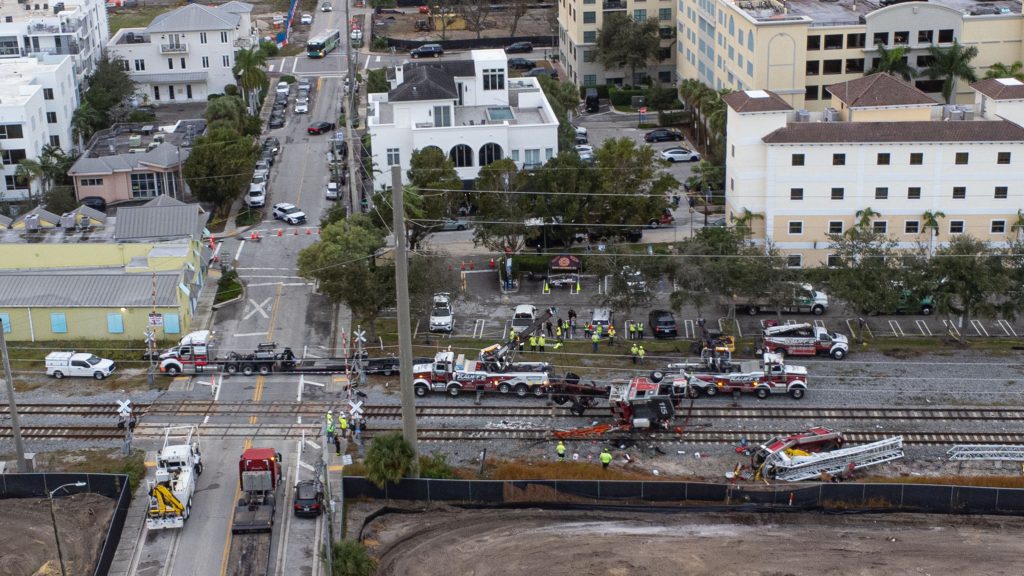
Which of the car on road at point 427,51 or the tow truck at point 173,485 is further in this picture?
the car on road at point 427,51

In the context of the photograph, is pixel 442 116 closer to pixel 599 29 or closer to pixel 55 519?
pixel 599 29

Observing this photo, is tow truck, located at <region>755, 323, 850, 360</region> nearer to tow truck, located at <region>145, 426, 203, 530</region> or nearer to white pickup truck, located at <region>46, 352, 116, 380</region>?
tow truck, located at <region>145, 426, 203, 530</region>

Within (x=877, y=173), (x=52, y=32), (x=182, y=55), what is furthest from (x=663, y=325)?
(x=52, y=32)

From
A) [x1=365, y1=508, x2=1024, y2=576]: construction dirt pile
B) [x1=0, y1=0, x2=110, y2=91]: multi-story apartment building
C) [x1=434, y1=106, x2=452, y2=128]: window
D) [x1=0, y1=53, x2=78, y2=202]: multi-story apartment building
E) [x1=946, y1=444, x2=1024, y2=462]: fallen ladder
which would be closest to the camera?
[x1=365, y1=508, x2=1024, y2=576]: construction dirt pile

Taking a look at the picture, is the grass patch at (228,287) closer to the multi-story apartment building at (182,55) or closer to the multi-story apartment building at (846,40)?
the multi-story apartment building at (846,40)

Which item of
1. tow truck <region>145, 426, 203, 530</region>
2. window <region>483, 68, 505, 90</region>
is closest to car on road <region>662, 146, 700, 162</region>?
window <region>483, 68, 505, 90</region>

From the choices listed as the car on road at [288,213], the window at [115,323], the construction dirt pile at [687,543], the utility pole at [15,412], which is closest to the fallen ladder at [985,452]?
the construction dirt pile at [687,543]
